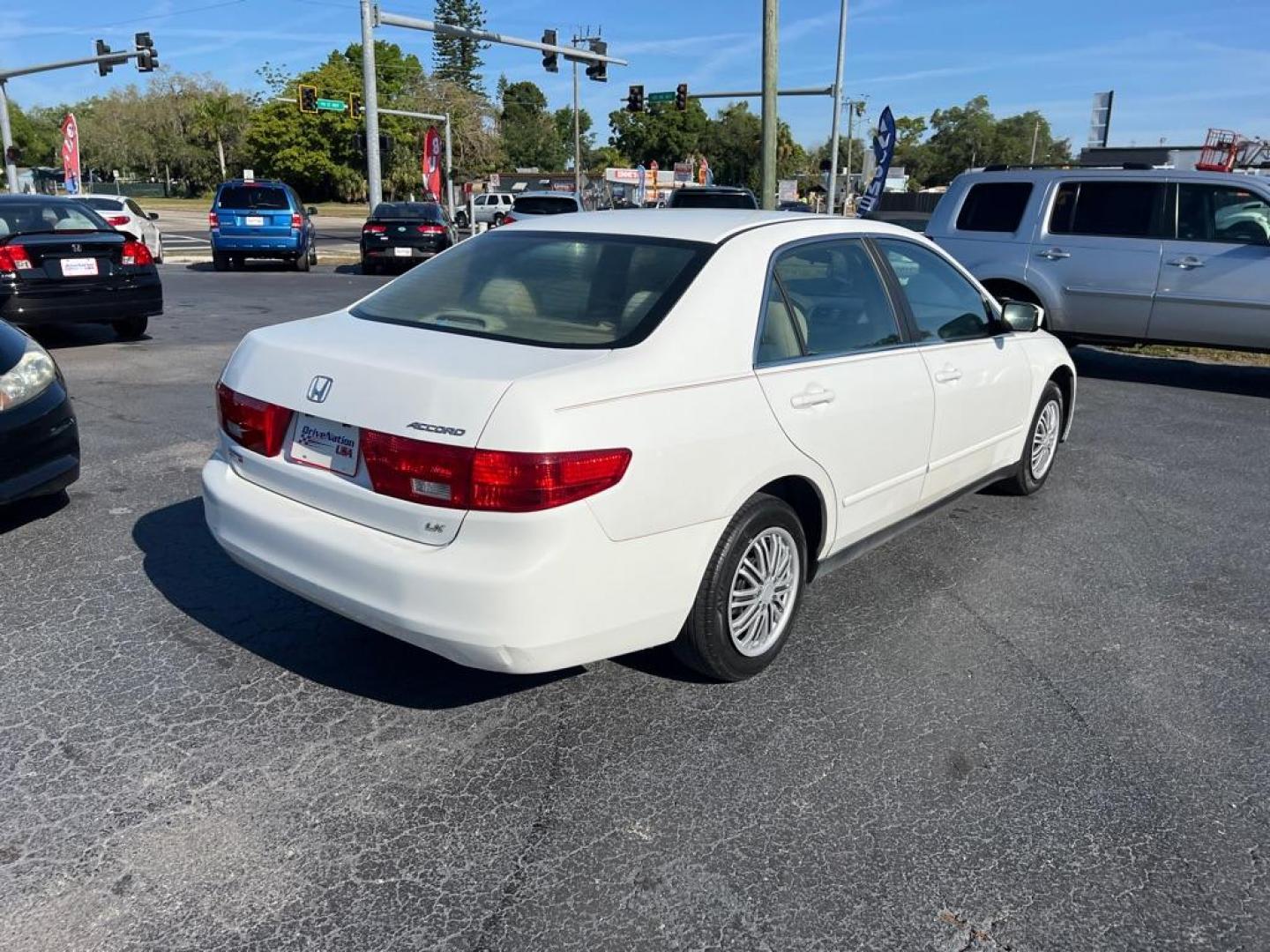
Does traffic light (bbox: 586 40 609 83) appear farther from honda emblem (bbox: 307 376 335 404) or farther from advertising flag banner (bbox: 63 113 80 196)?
honda emblem (bbox: 307 376 335 404)

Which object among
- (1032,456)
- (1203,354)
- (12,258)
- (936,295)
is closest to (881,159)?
(1203,354)

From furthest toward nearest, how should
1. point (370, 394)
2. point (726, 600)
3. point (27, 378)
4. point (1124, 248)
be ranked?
point (1124, 248), point (27, 378), point (726, 600), point (370, 394)

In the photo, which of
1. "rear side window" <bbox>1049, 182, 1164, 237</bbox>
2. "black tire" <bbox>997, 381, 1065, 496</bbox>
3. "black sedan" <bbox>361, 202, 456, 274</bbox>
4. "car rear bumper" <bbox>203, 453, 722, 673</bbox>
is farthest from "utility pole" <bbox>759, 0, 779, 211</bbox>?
"car rear bumper" <bbox>203, 453, 722, 673</bbox>

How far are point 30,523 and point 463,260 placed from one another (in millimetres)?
2768

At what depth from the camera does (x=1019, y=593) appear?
4.58 meters

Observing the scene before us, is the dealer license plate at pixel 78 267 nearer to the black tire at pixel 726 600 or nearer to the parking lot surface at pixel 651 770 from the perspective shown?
the parking lot surface at pixel 651 770

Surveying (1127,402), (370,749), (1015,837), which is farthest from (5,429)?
(1127,402)

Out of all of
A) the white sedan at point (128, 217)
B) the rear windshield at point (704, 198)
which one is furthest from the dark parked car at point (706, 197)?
the white sedan at point (128, 217)

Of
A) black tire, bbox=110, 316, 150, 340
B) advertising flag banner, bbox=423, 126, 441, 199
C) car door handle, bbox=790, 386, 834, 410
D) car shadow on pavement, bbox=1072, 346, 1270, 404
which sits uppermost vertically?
advertising flag banner, bbox=423, 126, 441, 199

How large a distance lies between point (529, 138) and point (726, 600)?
126 metres

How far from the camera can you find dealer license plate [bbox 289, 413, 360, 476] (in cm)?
312

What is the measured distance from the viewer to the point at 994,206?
10.2 m

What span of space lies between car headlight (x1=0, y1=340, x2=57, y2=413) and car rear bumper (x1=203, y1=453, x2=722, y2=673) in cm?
228

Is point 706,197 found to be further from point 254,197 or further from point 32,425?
point 32,425
